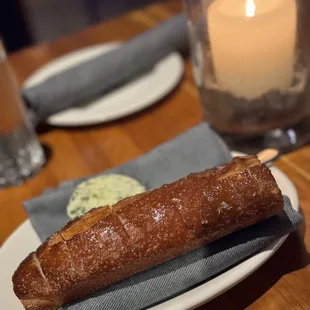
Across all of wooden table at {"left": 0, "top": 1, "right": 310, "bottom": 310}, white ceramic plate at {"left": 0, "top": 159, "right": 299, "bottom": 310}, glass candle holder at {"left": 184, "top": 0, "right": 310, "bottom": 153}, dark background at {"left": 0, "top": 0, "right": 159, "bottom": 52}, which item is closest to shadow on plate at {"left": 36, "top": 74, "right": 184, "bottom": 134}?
A: wooden table at {"left": 0, "top": 1, "right": 310, "bottom": 310}

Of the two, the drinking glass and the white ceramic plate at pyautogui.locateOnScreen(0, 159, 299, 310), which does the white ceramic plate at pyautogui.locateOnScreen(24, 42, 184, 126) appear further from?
the white ceramic plate at pyautogui.locateOnScreen(0, 159, 299, 310)

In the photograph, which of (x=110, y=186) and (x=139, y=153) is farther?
(x=139, y=153)

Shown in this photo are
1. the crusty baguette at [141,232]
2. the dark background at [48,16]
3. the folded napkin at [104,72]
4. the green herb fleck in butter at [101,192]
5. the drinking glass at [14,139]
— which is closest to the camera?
the crusty baguette at [141,232]

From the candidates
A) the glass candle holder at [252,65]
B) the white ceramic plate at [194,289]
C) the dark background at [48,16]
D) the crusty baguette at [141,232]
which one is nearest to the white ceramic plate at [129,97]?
the glass candle holder at [252,65]

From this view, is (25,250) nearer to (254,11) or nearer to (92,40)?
(254,11)

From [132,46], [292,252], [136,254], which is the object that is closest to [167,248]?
[136,254]

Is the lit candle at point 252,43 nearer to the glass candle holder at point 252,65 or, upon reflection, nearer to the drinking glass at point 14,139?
the glass candle holder at point 252,65
